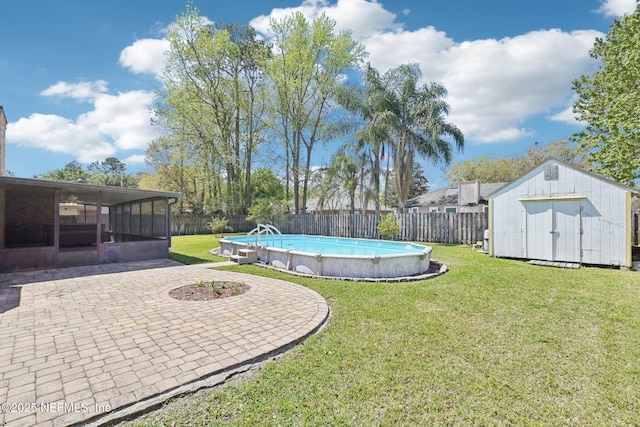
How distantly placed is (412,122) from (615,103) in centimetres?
860

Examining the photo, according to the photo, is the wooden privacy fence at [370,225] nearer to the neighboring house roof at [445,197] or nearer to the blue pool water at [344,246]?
the blue pool water at [344,246]

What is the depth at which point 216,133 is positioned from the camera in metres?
23.0

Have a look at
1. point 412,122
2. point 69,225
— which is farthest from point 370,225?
point 69,225

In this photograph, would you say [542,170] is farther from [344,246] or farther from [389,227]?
[344,246]

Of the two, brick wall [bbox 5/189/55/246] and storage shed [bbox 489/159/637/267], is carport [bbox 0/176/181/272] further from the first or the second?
storage shed [bbox 489/159/637/267]

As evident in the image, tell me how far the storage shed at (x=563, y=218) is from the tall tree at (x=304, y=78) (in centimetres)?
1340

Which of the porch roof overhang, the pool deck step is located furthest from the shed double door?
the porch roof overhang

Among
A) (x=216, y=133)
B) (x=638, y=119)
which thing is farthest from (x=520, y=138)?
(x=216, y=133)

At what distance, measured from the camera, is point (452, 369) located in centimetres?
283

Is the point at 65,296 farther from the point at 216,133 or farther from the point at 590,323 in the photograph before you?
the point at 216,133

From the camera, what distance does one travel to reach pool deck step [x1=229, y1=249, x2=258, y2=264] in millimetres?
8789

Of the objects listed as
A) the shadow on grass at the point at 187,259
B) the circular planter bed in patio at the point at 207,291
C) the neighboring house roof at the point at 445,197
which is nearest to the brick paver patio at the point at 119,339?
the circular planter bed in patio at the point at 207,291

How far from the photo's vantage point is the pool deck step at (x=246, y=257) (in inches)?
346

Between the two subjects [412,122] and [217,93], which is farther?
[217,93]
